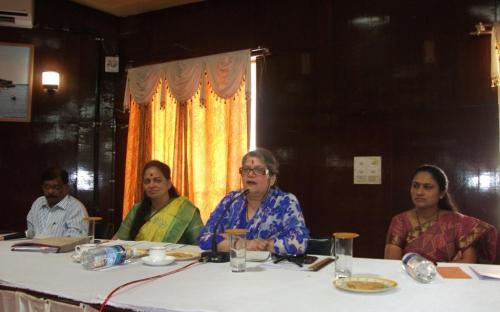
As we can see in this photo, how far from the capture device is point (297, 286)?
5.25 ft

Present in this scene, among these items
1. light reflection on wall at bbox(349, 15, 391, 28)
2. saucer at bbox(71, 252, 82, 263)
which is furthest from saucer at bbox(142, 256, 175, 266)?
light reflection on wall at bbox(349, 15, 391, 28)

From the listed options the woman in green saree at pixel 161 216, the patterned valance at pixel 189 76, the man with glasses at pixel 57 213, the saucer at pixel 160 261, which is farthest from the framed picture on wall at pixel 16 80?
the saucer at pixel 160 261

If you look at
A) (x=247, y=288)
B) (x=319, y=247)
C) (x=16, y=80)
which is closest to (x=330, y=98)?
(x=319, y=247)

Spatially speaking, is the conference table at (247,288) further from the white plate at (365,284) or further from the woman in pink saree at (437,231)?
the woman in pink saree at (437,231)

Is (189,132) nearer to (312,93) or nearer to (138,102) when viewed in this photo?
(138,102)


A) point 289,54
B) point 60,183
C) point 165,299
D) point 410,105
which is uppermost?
point 289,54

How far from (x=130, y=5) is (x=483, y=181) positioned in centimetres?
385

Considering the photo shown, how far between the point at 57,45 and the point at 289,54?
8.16 ft

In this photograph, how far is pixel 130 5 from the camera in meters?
5.00

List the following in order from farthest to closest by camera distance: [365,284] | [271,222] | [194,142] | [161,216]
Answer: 1. [194,142]
2. [161,216]
3. [271,222]
4. [365,284]

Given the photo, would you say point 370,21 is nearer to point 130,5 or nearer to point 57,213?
point 130,5

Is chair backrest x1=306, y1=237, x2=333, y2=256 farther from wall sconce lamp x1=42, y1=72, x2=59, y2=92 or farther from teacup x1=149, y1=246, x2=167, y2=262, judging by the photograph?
wall sconce lamp x1=42, y1=72, x2=59, y2=92

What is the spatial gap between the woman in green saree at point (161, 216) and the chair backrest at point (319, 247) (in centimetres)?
90

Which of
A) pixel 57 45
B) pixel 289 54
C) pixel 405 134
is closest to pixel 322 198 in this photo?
pixel 405 134
